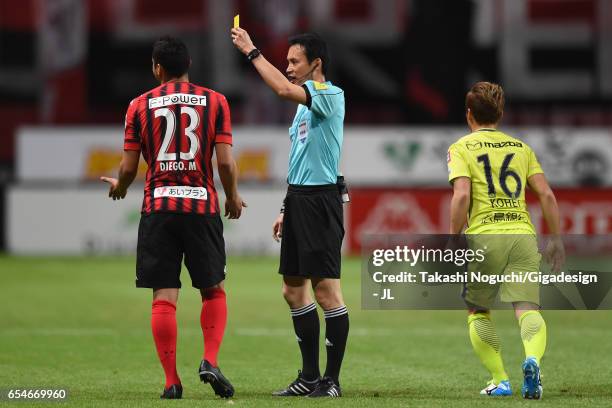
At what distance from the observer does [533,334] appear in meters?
7.35

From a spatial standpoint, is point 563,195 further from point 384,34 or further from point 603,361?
point 603,361

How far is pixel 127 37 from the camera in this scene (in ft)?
95.2

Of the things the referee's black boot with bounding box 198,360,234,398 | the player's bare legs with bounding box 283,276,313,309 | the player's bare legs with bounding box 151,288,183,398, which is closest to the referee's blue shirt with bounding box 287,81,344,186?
the player's bare legs with bounding box 283,276,313,309

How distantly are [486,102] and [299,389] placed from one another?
2083 millimetres

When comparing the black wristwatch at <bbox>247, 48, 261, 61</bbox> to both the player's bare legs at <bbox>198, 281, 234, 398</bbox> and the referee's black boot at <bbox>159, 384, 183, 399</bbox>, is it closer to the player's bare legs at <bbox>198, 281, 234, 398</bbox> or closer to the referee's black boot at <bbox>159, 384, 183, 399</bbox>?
the player's bare legs at <bbox>198, 281, 234, 398</bbox>

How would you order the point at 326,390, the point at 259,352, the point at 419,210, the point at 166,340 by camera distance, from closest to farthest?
1. the point at 166,340
2. the point at 326,390
3. the point at 259,352
4. the point at 419,210

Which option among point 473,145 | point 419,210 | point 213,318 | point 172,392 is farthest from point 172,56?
point 419,210

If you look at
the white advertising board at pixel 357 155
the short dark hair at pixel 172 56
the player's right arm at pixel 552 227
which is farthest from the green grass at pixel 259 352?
the white advertising board at pixel 357 155

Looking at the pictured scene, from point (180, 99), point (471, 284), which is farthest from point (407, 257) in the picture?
point (180, 99)

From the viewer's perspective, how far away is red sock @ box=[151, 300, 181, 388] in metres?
7.48

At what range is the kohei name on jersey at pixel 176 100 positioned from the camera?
7512 mm

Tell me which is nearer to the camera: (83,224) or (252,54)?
(252,54)

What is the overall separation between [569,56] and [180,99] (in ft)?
74.1

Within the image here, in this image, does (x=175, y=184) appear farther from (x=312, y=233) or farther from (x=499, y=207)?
(x=499, y=207)
